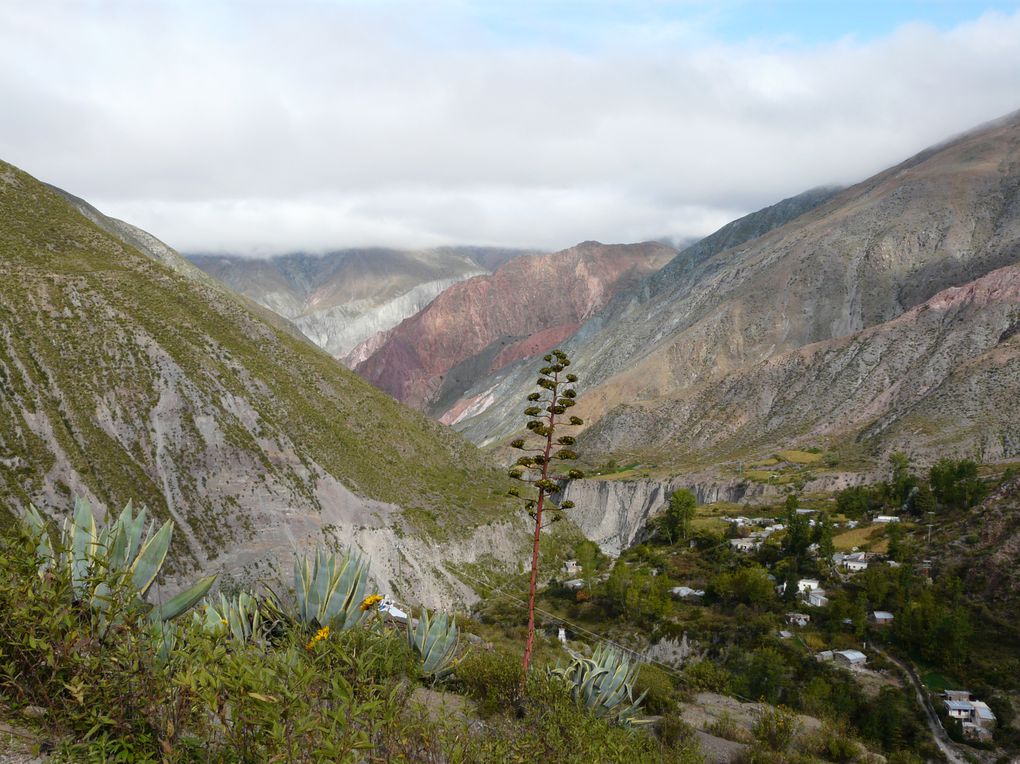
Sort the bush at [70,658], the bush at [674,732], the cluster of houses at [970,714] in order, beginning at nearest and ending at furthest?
the bush at [70,658]
the bush at [674,732]
the cluster of houses at [970,714]

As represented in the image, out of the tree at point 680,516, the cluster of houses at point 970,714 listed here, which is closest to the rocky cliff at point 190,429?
the tree at point 680,516

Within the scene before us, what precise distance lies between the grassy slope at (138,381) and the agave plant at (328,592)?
92.1 feet

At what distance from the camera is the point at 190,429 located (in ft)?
132

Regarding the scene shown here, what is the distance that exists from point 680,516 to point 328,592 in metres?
56.7

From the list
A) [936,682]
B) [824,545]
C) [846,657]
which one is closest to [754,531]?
[824,545]

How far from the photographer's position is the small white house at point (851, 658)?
31.1 m

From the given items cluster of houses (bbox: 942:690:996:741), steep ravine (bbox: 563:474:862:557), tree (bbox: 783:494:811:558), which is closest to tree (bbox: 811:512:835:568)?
tree (bbox: 783:494:811:558)

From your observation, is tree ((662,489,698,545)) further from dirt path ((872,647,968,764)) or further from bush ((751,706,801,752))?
bush ((751,706,801,752))

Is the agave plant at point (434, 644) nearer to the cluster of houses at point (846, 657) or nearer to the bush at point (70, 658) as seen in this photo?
the bush at point (70, 658)

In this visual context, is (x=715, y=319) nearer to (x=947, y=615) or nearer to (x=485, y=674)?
(x=947, y=615)

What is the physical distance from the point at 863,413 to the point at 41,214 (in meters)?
90.9

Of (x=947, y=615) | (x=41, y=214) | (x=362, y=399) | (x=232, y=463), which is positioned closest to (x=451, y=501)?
(x=362, y=399)

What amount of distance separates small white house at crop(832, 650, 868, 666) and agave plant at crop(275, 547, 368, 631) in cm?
2891

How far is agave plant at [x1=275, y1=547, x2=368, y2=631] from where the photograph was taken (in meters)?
10.3
